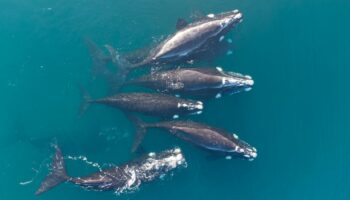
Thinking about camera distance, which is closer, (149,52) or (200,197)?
(149,52)

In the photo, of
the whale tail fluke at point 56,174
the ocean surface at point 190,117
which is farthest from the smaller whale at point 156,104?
the whale tail fluke at point 56,174

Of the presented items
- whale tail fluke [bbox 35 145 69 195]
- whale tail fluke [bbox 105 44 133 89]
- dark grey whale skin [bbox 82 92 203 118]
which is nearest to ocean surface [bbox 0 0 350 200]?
whale tail fluke [bbox 105 44 133 89]

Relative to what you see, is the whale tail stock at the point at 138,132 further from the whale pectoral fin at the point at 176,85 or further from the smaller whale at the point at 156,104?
the whale pectoral fin at the point at 176,85

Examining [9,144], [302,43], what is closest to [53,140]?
[9,144]

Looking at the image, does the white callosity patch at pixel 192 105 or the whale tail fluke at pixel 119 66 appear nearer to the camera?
the white callosity patch at pixel 192 105

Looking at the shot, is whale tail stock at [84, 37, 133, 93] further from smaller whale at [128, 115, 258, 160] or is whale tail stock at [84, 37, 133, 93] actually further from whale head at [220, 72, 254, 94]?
whale head at [220, 72, 254, 94]

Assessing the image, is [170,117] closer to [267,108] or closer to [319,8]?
[267,108]
